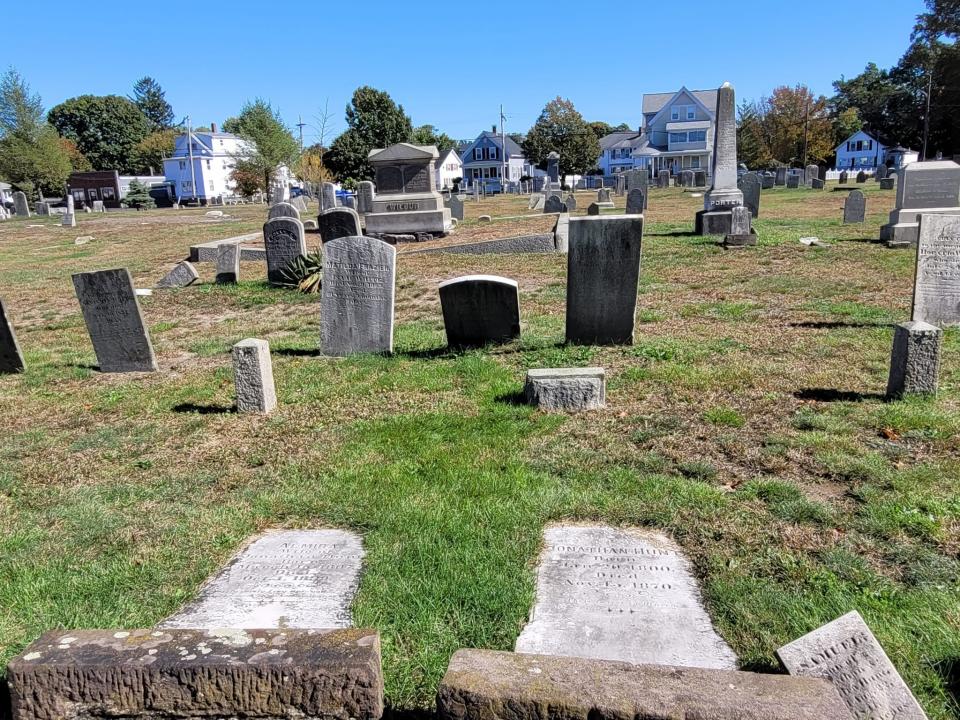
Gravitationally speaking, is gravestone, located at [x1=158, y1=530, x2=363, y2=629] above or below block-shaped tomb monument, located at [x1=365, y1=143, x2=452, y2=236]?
below

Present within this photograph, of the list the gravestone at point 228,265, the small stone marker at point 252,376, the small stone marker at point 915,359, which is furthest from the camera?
the gravestone at point 228,265

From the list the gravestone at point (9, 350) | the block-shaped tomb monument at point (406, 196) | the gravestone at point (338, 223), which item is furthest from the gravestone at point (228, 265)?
the gravestone at point (9, 350)

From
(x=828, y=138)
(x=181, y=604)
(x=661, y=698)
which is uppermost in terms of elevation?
(x=828, y=138)

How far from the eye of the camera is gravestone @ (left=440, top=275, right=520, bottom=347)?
7.77 meters

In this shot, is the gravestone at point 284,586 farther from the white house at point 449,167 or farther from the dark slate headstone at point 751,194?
the white house at point 449,167

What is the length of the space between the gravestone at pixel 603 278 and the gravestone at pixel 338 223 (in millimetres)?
7374

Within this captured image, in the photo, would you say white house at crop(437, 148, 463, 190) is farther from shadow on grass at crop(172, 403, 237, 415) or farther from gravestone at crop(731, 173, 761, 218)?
shadow on grass at crop(172, 403, 237, 415)

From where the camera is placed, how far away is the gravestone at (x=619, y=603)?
120 inches

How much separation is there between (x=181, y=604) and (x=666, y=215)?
2418cm

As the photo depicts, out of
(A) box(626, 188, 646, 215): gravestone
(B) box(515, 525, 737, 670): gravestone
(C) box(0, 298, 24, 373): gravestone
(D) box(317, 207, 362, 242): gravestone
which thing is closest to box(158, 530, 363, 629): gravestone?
(B) box(515, 525, 737, 670): gravestone

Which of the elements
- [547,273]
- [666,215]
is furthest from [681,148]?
[547,273]

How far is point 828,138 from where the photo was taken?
5769 cm

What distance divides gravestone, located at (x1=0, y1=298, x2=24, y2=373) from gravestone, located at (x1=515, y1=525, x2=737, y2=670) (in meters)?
7.11

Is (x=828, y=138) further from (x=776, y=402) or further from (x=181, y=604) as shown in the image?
(x=181, y=604)
